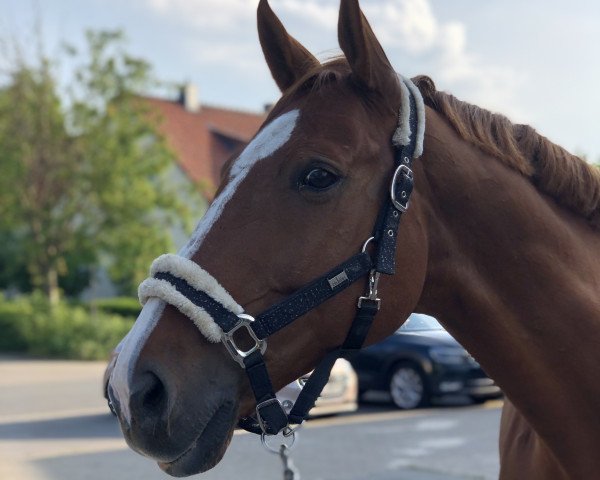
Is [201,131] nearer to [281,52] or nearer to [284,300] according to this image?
[281,52]

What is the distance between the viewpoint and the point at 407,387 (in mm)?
12211

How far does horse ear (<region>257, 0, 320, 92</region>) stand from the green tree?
18.3 m

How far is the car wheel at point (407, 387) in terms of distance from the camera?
12031mm

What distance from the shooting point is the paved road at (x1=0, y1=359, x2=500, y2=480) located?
771 centimetres

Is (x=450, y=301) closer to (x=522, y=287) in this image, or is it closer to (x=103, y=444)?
(x=522, y=287)

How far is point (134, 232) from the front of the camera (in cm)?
2014

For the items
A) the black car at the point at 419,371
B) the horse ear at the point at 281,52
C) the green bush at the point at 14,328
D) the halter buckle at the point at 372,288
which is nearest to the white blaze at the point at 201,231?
the horse ear at the point at 281,52

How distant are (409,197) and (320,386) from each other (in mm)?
556

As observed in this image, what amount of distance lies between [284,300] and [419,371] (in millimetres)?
10428

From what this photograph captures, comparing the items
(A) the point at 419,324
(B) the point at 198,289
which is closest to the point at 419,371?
(A) the point at 419,324

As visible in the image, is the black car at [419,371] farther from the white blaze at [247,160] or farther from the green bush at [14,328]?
the green bush at [14,328]

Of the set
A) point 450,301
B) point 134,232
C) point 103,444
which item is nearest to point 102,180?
point 134,232

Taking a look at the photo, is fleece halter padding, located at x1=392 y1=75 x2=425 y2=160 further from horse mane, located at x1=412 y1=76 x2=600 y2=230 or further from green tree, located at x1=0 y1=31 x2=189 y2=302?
green tree, located at x1=0 y1=31 x2=189 y2=302

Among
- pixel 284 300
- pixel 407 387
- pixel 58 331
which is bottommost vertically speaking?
pixel 58 331
